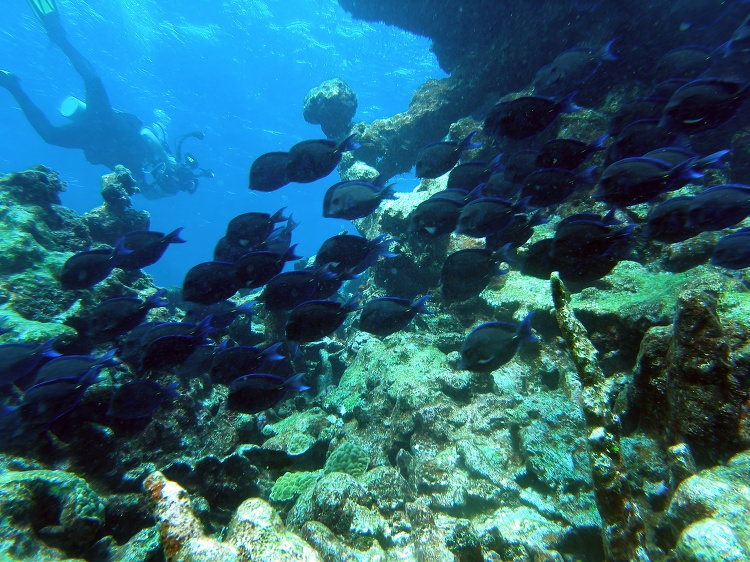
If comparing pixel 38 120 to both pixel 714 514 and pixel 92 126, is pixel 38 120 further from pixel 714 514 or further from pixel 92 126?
pixel 714 514

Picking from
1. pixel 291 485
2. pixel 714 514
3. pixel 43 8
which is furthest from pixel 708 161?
pixel 43 8

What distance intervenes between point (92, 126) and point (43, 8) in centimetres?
757

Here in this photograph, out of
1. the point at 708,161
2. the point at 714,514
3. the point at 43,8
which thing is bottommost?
the point at 714,514

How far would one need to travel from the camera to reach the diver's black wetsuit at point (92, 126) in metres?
22.2

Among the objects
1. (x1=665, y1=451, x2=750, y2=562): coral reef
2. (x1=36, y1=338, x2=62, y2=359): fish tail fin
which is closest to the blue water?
(x1=36, y1=338, x2=62, y2=359): fish tail fin

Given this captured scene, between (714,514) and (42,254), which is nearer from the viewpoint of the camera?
(714,514)

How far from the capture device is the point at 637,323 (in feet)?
12.2

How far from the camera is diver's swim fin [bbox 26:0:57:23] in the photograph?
824 inches

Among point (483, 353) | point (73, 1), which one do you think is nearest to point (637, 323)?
point (483, 353)

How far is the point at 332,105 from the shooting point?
Result: 13.9 meters

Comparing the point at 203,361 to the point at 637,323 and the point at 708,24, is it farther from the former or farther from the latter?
the point at 708,24

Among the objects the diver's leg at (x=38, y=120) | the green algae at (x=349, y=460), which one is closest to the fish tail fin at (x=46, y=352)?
the green algae at (x=349, y=460)

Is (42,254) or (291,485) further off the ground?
(42,254)

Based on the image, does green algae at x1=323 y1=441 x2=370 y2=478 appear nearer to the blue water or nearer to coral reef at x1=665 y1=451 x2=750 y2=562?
coral reef at x1=665 y1=451 x2=750 y2=562
